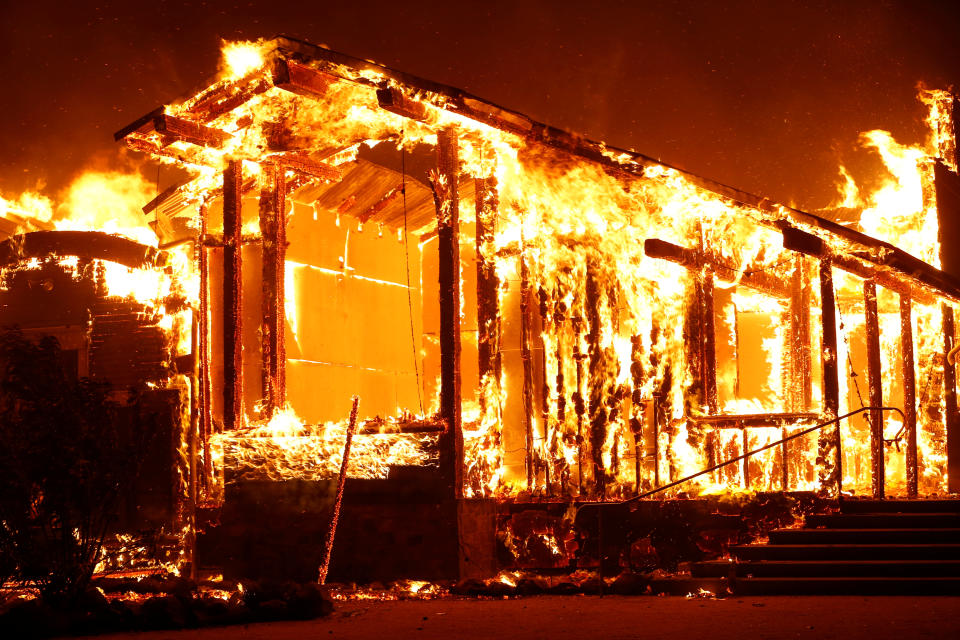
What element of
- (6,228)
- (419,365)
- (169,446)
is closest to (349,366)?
(419,365)

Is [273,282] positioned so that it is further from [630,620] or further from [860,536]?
[860,536]

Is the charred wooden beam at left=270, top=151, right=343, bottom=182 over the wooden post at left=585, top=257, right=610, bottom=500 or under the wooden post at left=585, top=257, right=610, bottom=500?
over

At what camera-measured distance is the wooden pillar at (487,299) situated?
1179cm

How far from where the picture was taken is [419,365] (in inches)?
691

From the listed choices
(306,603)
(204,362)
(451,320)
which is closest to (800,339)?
(451,320)

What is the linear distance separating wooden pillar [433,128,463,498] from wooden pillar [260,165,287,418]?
2359mm

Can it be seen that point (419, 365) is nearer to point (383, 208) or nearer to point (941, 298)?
point (383, 208)

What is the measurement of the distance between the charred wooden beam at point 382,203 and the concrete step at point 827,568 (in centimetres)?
740

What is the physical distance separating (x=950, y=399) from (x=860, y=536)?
653 centimetres

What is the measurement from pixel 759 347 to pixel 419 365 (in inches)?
300

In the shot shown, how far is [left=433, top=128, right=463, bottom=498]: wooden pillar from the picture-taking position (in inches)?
450

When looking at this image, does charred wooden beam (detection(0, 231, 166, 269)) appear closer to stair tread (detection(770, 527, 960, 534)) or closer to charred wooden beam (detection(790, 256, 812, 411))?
charred wooden beam (detection(790, 256, 812, 411))

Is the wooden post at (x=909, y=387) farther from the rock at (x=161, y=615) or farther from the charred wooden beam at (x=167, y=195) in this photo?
the charred wooden beam at (x=167, y=195)

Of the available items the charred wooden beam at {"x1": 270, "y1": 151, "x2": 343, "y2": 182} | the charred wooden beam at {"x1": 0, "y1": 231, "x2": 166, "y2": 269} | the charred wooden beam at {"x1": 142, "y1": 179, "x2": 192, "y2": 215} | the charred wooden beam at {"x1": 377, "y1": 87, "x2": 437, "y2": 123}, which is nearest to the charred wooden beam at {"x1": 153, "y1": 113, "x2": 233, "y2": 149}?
the charred wooden beam at {"x1": 270, "y1": 151, "x2": 343, "y2": 182}
